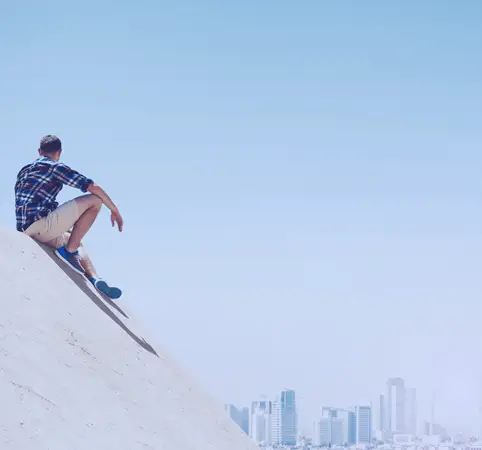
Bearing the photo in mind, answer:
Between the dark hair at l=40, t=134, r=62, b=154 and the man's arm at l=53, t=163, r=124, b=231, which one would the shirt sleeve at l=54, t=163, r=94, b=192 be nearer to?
the man's arm at l=53, t=163, r=124, b=231

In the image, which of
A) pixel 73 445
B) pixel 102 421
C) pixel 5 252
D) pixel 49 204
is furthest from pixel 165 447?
pixel 49 204

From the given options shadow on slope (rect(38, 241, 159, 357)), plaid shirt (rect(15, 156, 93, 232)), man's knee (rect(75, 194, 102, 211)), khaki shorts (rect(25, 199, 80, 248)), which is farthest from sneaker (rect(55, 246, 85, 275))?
man's knee (rect(75, 194, 102, 211))

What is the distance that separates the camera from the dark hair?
8.38m

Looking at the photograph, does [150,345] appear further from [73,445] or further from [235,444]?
[73,445]

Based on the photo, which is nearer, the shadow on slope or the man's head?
the shadow on slope

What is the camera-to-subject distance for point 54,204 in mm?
8336

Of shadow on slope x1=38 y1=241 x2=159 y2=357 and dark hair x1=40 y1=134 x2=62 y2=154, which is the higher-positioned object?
dark hair x1=40 y1=134 x2=62 y2=154

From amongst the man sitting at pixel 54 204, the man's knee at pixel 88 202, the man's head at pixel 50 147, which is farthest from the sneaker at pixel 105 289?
the man's head at pixel 50 147

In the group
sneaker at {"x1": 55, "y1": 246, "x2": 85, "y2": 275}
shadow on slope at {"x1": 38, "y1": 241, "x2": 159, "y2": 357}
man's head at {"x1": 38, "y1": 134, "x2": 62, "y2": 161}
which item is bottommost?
shadow on slope at {"x1": 38, "y1": 241, "x2": 159, "y2": 357}

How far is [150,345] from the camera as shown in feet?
26.7

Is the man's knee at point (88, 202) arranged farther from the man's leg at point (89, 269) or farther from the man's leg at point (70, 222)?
the man's leg at point (89, 269)

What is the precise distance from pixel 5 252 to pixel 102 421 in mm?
2144

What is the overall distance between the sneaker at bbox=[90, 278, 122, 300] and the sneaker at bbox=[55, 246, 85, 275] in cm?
18

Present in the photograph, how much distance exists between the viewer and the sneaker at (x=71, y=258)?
8375 millimetres
